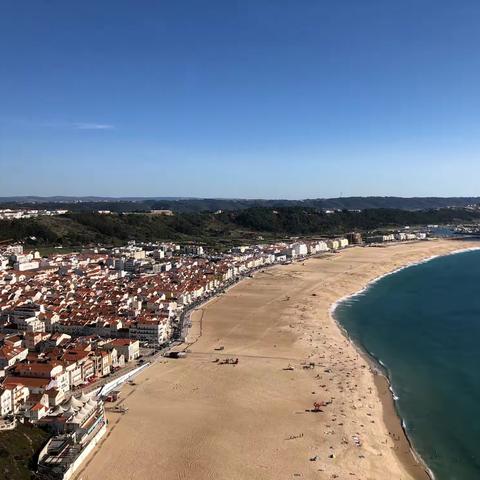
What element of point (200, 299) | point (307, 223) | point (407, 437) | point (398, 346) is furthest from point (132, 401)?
point (307, 223)

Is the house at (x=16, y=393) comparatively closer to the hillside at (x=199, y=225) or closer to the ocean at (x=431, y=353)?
the ocean at (x=431, y=353)

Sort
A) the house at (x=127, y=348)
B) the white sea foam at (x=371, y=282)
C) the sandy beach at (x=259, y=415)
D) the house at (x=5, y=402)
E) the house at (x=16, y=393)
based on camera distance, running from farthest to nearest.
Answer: the white sea foam at (x=371, y=282) < the house at (x=127, y=348) < the house at (x=16, y=393) < the house at (x=5, y=402) < the sandy beach at (x=259, y=415)

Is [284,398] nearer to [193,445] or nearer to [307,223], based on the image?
[193,445]

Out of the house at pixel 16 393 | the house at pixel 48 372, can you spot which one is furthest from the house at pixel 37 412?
the house at pixel 48 372

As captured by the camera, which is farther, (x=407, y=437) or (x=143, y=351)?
(x=143, y=351)

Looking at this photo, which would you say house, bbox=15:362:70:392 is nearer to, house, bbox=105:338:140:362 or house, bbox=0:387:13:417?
house, bbox=0:387:13:417

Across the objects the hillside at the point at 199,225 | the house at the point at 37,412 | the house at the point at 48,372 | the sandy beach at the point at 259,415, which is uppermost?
the hillside at the point at 199,225

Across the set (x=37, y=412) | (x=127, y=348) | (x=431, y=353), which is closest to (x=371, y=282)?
(x=431, y=353)
